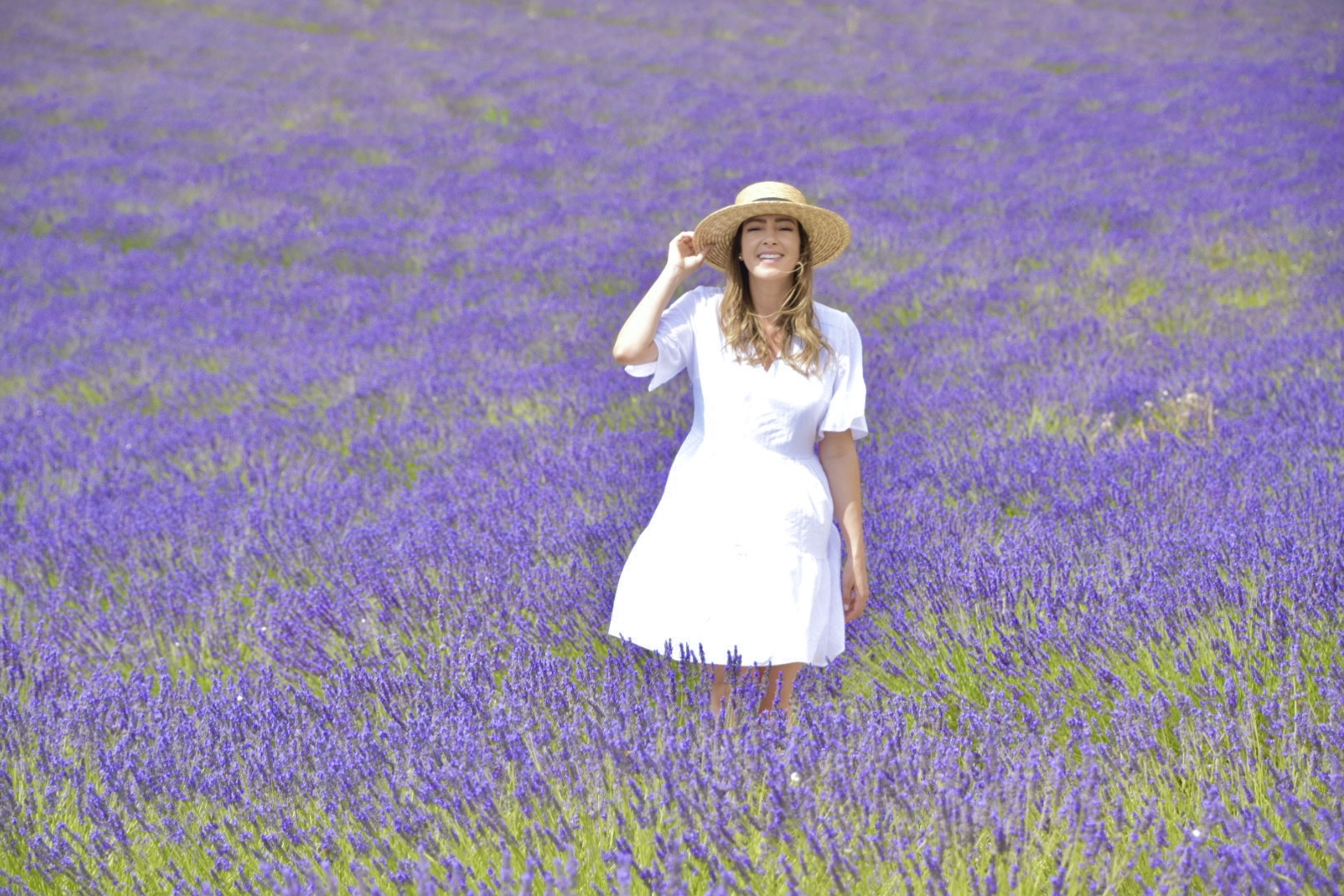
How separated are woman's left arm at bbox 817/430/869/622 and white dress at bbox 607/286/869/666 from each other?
31 mm

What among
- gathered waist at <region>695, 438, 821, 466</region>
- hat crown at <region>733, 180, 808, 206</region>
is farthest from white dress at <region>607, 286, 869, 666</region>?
hat crown at <region>733, 180, 808, 206</region>

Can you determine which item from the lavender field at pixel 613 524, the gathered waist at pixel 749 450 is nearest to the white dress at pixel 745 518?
the gathered waist at pixel 749 450

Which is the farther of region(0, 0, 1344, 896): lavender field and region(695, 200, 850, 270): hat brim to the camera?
region(695, 200, 850, 270): hat brim

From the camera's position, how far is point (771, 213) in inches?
76.3

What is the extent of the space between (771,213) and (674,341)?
317 mm

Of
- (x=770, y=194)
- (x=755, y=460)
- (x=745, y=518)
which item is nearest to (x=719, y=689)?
(x=745, y=518)

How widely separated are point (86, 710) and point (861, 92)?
12944mm

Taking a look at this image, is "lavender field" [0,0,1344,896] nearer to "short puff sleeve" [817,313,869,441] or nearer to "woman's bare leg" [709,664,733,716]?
"woman's bare leg" [709,664,733,716]

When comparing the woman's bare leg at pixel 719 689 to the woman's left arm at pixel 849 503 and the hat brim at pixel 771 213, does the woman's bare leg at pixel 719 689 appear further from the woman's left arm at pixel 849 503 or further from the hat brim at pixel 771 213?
the hat brim at pixel 771 213

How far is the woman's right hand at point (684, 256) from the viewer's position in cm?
193

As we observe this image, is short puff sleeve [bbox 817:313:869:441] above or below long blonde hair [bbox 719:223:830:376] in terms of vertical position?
below

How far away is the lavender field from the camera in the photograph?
1320 mm

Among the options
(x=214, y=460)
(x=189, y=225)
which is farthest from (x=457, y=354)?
(x=189, y=225)

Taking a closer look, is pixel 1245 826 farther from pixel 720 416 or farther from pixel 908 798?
pixel 720 416
